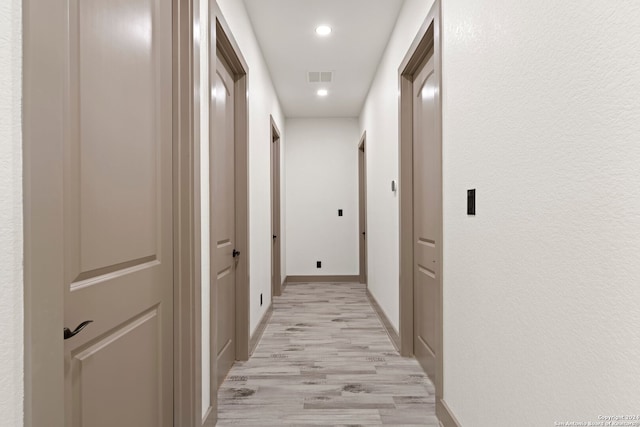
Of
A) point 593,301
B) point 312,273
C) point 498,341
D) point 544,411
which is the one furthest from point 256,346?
point 312,273

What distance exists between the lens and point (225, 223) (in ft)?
8.66

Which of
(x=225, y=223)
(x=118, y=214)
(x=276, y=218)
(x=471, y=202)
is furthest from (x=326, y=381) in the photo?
(x=276, y=218)

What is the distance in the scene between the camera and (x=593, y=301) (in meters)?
0.92

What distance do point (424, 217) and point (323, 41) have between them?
1.93 meters

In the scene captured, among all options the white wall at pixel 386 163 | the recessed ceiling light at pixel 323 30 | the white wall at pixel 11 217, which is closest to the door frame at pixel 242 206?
the recessed ceiling light at pixel 323 30

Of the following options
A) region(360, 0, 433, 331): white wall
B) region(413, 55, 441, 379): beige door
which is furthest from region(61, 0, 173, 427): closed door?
region(360, 0, 433, 331): white wall

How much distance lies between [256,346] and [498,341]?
228cm

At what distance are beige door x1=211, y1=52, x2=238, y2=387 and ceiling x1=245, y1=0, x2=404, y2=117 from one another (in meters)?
0.80

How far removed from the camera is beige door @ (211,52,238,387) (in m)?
2.47

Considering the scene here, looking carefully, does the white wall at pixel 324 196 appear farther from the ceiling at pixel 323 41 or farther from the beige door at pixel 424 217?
the beige door at pixel 424 217

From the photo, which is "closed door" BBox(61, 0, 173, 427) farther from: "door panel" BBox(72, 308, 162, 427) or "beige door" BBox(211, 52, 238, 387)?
"beige door" BBox(211, 52, 238, 387)

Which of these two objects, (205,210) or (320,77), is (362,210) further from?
(205,210)

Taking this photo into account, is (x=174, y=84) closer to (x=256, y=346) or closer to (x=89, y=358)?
(x=89, y=358)

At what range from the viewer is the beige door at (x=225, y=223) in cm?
247
